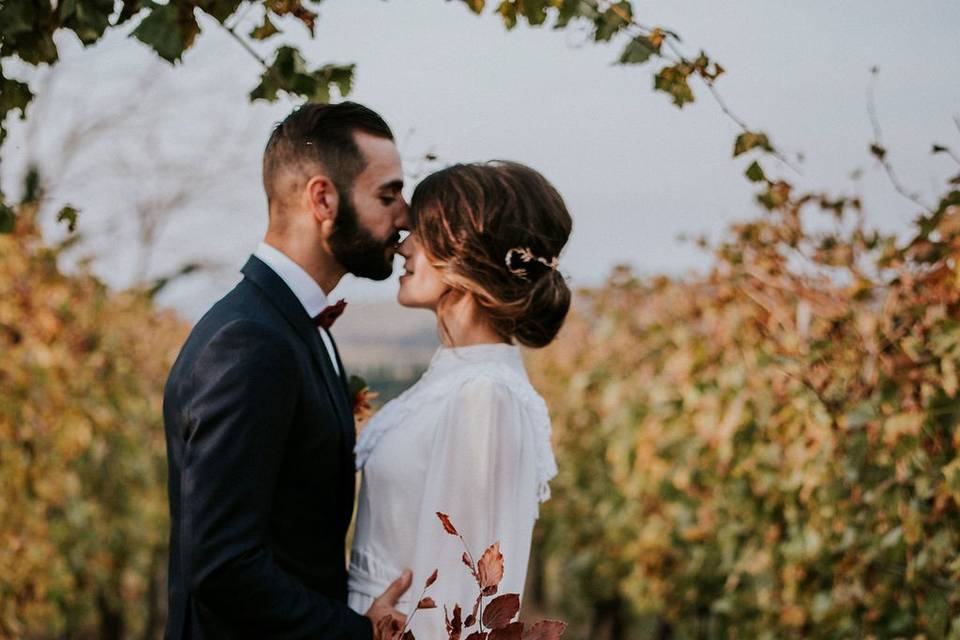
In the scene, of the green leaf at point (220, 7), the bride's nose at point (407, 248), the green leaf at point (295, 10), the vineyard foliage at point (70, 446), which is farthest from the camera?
the vineyard foliage at point (70, 446)

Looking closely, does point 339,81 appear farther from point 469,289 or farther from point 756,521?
point 756,521

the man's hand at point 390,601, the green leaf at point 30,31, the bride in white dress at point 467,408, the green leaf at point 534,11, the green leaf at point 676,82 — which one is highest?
the green leaf at point 534,11

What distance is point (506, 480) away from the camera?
8.35 feet

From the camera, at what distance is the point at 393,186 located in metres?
2.77

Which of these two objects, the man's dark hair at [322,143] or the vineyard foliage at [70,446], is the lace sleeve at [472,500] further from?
the vineyard foliage at [70,446]

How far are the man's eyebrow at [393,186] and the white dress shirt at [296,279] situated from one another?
291 millimetres

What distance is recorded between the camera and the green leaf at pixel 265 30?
2209 mm

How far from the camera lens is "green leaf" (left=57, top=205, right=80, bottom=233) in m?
2.45

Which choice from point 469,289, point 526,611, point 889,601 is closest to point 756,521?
point 889,601

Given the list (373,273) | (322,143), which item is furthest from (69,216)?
(373,273)

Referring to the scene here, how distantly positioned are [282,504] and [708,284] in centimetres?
400

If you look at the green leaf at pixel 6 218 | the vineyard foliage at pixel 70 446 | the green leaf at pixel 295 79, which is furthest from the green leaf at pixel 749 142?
the vineyard foliage at pixel 70 446

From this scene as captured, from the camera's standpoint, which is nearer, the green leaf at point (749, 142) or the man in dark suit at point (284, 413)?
the man in dark suit at point (284, 413)

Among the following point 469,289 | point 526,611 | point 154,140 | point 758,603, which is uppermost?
point 154,140
